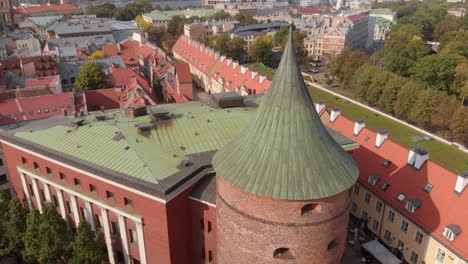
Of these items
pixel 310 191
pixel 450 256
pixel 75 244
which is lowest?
pixel 450 256

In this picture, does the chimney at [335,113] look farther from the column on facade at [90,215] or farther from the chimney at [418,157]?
the column on facade at [90,215]

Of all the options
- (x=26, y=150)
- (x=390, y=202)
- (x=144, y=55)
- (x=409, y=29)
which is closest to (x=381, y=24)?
(x=409, y=29)

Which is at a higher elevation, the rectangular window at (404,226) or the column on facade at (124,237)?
the column on facade at (124,237)

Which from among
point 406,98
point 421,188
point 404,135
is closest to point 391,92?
point 406,98

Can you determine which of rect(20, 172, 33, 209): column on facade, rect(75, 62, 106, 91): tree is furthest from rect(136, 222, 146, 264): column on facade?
rect(75, 62, 106, 91): tree

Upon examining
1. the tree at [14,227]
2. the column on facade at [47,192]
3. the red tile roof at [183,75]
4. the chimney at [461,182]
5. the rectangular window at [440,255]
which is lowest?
the rectangular window at [440,255]

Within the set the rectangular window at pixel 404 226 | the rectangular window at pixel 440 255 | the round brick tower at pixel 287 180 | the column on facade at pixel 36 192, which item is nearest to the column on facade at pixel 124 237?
the column on facade at pixel 36 192

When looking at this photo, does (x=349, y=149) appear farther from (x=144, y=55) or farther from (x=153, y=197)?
(x=144, y=55)
